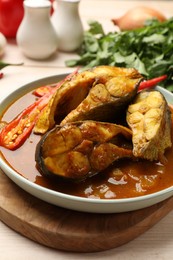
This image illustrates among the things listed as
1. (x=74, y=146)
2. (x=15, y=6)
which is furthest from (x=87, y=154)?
(x=15, y=6)

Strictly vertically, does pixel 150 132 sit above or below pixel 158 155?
above

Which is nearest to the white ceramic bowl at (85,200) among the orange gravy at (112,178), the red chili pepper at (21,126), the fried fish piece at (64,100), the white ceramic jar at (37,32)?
the orange gravy at (112,178)

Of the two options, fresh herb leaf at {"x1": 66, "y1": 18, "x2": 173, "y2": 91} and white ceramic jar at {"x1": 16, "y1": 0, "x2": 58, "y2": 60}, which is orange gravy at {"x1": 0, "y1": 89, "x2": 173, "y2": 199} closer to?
fresh herb leaf at {"x1": 66, "y1": 18, "x2": 173, "y2": 91}

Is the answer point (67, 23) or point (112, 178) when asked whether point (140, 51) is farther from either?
point (112, 178)

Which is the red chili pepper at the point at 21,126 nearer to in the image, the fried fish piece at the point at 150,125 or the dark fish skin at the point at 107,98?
the dark fish skin at the point at 107,98

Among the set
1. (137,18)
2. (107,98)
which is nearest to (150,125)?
(107,98)

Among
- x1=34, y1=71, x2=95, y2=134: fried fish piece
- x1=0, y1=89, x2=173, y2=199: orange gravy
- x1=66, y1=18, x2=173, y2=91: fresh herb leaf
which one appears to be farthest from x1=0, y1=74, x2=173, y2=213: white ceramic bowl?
x1=66, y1=18, x2=173, y2=91: fresh herb leaf

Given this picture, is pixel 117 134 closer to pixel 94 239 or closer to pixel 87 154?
pixel 87 154
